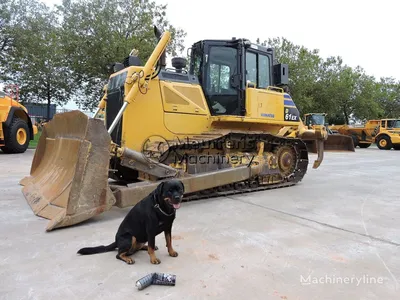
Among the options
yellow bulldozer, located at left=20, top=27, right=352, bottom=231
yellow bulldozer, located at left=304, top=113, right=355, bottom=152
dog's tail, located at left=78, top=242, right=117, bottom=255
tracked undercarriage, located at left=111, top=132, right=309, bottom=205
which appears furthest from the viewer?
yellow bulldozer, located at left=304, top=113, right=355, bottom=152

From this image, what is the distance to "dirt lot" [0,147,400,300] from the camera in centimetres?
259

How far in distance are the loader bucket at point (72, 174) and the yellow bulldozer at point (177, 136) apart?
1cm

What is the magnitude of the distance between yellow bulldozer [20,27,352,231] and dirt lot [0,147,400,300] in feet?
1.44

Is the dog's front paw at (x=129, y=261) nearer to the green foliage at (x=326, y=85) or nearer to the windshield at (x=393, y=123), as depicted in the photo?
the windshield at (x=393, y=123)

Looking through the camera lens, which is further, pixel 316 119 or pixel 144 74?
pixel 316 119

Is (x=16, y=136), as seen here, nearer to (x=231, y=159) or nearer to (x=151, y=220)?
(x=231, y=159)

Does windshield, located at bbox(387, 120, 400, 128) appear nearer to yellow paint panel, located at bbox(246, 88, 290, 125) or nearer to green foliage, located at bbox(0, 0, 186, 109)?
green foliage, located at bbox(0, 0, 186, 109)

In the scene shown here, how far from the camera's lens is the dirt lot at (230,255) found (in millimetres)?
2594

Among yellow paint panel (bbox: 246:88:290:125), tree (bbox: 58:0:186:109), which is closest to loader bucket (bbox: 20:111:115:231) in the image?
yellow paint panel (bbox: 246:88:290:125)

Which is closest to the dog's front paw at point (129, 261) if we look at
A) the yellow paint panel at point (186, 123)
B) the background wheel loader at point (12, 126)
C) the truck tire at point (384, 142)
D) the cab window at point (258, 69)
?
the yellow paint panel at point (186, 123)

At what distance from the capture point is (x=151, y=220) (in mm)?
2969

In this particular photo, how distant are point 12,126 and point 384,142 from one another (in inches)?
908

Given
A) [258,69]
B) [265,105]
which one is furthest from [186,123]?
[258,69]

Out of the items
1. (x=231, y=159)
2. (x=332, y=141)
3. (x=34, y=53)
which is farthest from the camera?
(x=34, y=53)
